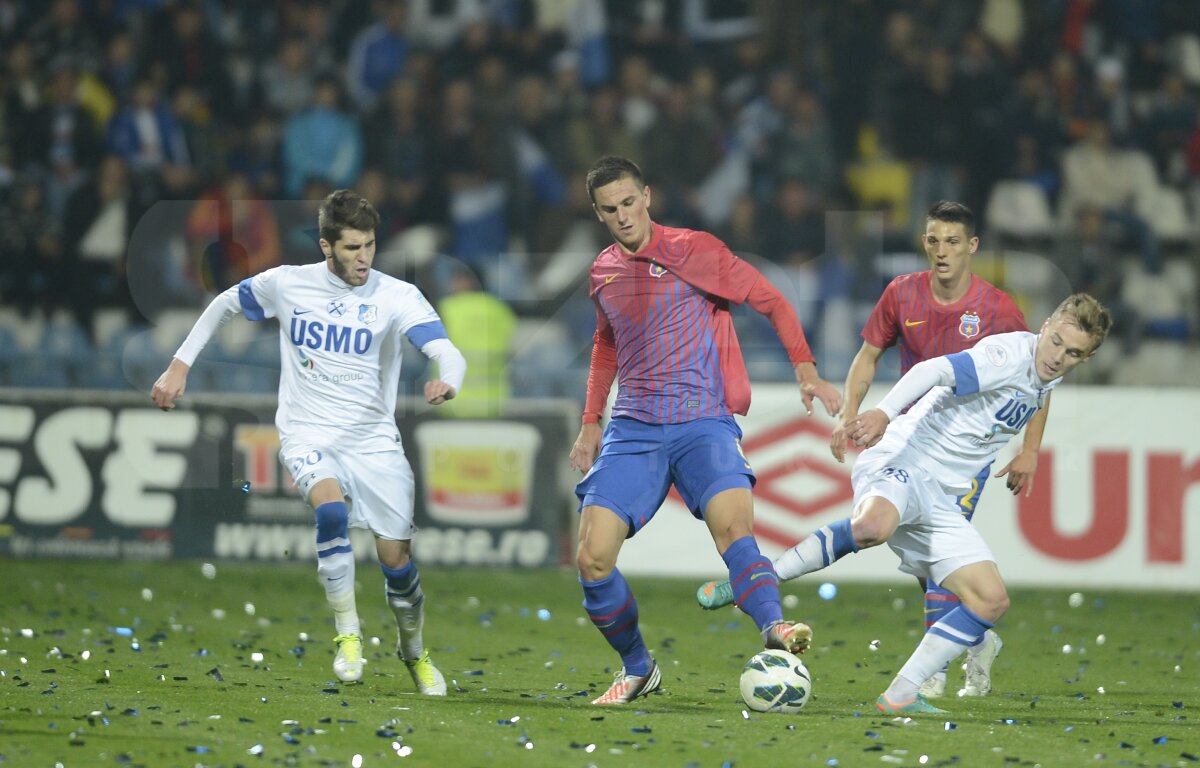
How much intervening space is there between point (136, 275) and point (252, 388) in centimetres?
201

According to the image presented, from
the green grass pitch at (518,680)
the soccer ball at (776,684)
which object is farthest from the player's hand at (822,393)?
the green grass pitch at (518,680)

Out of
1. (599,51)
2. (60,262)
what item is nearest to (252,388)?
(60,262)

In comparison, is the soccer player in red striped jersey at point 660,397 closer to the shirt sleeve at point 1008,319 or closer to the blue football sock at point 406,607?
the blue football sock at point 406,607

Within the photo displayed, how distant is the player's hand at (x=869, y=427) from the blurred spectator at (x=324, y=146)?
9.65m

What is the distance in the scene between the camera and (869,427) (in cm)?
649

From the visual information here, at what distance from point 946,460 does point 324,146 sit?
962cm

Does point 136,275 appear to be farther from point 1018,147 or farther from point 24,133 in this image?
point 1018,147

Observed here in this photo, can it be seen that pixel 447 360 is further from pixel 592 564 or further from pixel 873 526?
pixel 873 526

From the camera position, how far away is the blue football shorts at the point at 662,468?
21.9 ft

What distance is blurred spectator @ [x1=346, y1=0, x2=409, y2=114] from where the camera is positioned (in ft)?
53.7

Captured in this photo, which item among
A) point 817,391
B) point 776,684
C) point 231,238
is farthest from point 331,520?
point 231,238

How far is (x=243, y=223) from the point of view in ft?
46.9

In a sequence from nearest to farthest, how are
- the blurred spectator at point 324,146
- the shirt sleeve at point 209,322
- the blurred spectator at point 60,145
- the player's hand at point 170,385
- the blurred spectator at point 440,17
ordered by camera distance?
the player's hand at point 170,385 → the shirt sleeve at point 209,322 → the blurred spectator at point 60,145 → the blurred spectator at point 324,146 → the blurred spectator at point 440,17

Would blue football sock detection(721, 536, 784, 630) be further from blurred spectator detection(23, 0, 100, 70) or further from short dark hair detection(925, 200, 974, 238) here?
blurred spectator detection(23, 0, 100, 70)
